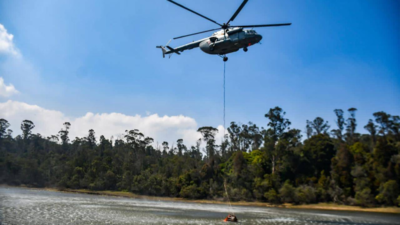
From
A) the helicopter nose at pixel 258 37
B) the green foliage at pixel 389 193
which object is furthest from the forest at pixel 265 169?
the helicopter nose at pixel 258 37

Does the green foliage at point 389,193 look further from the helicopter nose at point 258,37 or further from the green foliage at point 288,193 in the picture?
the helicopter nose at point 258,37

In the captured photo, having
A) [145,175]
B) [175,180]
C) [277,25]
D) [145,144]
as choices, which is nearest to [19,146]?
[145,144]

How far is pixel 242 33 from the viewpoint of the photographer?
21281mm

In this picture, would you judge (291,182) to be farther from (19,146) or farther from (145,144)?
(19,146)

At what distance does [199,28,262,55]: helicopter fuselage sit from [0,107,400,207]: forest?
50246 millimetres

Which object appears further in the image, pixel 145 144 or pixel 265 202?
pixel 145 144

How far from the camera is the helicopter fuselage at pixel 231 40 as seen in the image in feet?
69.8

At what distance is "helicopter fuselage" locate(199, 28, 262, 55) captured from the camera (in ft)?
69.8

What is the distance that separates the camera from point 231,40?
21.4 metres

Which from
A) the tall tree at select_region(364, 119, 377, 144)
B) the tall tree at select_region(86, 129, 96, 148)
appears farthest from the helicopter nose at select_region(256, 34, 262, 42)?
the tall tree at select_region(86, 129, 96, 148)

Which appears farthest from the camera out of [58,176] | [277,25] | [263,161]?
[58,176]

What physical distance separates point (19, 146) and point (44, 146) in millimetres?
10694

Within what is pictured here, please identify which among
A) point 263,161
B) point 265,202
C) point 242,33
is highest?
point 242,33

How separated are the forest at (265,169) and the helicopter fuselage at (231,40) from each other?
1978 inches
